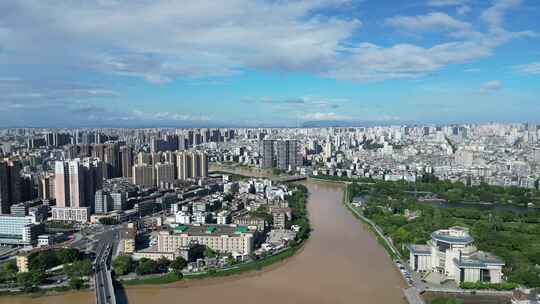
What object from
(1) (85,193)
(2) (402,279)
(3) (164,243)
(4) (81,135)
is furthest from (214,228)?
(4) (81,135)

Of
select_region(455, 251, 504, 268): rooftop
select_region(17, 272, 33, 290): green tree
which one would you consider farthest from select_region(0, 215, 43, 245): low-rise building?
select_region(455, 251, 504, 268): rooftop

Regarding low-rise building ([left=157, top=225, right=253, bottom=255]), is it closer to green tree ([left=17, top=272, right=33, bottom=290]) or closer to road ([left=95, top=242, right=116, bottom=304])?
road ([left=95, top=242, right=116, bottom=304])

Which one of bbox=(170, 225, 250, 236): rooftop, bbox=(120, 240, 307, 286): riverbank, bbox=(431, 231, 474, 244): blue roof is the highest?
bbox=(431, 231, 474, 244): blue roof

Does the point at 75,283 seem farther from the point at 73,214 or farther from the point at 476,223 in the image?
the point at 476,223

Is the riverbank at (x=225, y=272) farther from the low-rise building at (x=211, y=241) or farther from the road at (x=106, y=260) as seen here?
the low-rise building at (x=211, y=241)

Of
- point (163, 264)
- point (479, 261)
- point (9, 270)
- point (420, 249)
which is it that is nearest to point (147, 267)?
point (163, 264)

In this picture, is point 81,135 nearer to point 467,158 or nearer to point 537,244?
point 467,158
